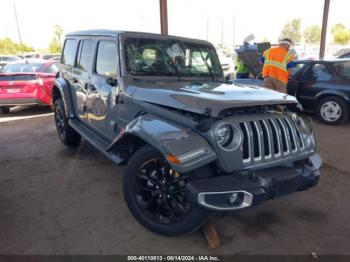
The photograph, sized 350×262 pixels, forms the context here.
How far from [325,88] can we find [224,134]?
209 inches

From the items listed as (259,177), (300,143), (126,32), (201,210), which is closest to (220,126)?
(259,177)

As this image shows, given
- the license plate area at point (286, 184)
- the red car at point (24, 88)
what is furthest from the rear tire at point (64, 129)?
the license plate area at point (286, 184)

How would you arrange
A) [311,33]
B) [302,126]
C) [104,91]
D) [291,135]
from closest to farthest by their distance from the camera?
[291,135], [302,126], [104,91], [311,33]

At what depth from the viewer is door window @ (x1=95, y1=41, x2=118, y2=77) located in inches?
145

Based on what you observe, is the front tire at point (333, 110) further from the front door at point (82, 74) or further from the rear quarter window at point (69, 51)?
the rear quarter window at point (69, 51)

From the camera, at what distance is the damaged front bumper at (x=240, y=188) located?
2.37 m

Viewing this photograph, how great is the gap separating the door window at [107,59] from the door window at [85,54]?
29 cm

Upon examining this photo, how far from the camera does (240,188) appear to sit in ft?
7.85

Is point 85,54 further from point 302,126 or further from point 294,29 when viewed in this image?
point 294,29

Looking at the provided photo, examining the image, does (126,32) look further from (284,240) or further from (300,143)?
(284,240)

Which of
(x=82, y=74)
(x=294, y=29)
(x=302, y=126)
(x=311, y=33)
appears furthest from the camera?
(x=311, y=33)

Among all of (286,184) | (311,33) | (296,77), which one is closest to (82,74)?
(286,184)

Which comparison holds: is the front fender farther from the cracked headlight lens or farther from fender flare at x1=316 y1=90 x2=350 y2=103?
fender flare at x1=316 y1=90 x2=350 y2=103

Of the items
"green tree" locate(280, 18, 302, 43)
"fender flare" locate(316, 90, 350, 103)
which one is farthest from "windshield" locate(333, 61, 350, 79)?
"green tree" locate(280, 18, 302, 43)
